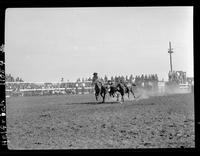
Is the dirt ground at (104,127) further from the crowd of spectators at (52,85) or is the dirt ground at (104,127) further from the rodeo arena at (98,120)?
the crowd of spectators at (52,85)

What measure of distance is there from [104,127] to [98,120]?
0.53 meters

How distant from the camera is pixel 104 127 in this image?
609cm

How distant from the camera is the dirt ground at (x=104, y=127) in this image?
5527 millimetres

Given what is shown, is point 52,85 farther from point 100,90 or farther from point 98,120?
point 100,90

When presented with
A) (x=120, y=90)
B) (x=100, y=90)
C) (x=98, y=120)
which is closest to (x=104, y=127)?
(x=98, y=120)

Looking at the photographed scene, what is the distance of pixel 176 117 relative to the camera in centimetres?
624

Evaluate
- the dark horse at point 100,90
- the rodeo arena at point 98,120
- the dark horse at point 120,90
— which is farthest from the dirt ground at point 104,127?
the dark horse at point 120,90

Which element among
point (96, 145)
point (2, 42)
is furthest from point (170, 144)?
point (2, 42)

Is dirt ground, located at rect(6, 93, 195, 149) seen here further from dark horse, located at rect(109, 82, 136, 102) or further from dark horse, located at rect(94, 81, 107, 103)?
dark horse, located at rect(109, 82, 136, 102)

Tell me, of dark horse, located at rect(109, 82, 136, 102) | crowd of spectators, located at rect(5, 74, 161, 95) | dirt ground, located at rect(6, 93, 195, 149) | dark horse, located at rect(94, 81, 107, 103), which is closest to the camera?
dirt ground, located at rect(6, 93, 195, 149)

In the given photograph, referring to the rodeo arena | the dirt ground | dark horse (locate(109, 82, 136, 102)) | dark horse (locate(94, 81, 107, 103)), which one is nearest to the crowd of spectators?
the rodeo arena

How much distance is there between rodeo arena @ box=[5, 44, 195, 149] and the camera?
5.57 metres

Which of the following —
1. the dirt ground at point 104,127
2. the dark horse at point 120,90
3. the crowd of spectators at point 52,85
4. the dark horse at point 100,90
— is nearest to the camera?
the dirt ground at point 104,127
